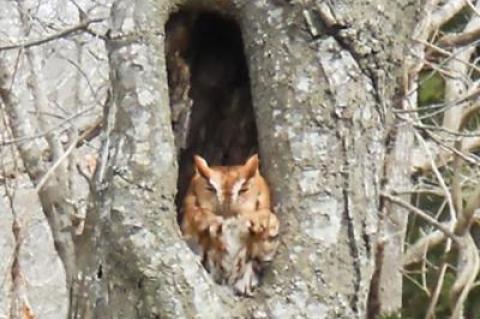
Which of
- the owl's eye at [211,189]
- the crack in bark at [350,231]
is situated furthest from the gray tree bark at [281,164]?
the owl's eye at [211,189]

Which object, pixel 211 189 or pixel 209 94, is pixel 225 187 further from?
pixel 209 94

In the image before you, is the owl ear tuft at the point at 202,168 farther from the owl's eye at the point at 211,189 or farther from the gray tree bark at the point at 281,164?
the gray tree bark at the point at 281,164

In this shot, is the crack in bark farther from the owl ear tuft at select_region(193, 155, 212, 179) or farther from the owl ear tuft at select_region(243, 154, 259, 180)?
the owl ear tuft at select_region(193, 155, 212, 179)

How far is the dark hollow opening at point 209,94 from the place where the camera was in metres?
2.85

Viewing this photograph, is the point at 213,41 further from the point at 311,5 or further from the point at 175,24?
the point at 311,5

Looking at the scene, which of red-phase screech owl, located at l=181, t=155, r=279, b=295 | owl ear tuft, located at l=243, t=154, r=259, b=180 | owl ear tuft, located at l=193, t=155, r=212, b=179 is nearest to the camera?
red-phase screech owl, located at l=181, t=155, r=279, b=295

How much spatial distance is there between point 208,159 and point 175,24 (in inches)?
16.2

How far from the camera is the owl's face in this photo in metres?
2.65

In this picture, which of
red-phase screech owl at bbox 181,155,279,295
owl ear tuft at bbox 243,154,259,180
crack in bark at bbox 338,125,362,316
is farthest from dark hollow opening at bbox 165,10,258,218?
crack in bark at bbox 338,125,362,316

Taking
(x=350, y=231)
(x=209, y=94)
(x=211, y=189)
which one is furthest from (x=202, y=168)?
(x=350, y=231)

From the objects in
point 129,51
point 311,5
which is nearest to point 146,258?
point 129,51

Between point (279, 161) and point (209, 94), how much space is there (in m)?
0.55

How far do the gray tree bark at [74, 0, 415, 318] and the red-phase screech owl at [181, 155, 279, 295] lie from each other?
0.06 metres

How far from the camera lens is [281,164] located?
8.13 feet
